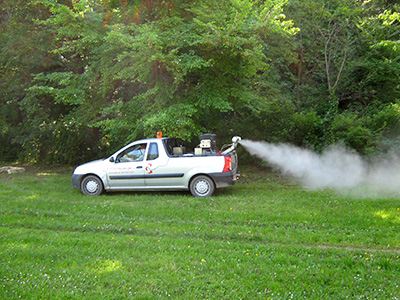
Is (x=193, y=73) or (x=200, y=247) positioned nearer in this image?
(x=200, y=247)

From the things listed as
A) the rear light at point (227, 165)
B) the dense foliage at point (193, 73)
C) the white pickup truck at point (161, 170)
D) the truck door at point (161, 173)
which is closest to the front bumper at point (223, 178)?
the white pickup truck at point (161, 170)

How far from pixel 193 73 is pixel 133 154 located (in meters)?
3.80

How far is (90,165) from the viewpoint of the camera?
10.4 m

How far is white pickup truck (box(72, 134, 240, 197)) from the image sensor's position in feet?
31.6

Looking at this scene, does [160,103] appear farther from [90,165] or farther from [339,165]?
[339,165]

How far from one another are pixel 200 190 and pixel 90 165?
3.51 m

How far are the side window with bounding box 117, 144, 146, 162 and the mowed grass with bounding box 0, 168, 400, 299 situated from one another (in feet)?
4.28

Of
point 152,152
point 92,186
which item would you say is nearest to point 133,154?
point 152,152

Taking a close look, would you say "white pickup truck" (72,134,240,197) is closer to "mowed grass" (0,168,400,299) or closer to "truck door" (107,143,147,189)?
"truck door" (107,143,147,189)

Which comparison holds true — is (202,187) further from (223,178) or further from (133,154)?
(133,154)

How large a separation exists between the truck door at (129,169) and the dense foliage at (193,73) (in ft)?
3.12

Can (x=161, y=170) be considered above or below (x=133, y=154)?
below

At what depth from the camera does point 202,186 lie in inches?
386

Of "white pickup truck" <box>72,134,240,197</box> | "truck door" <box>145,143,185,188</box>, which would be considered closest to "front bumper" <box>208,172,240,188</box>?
"white pickup truck" <box>72,134,240,197</box>
